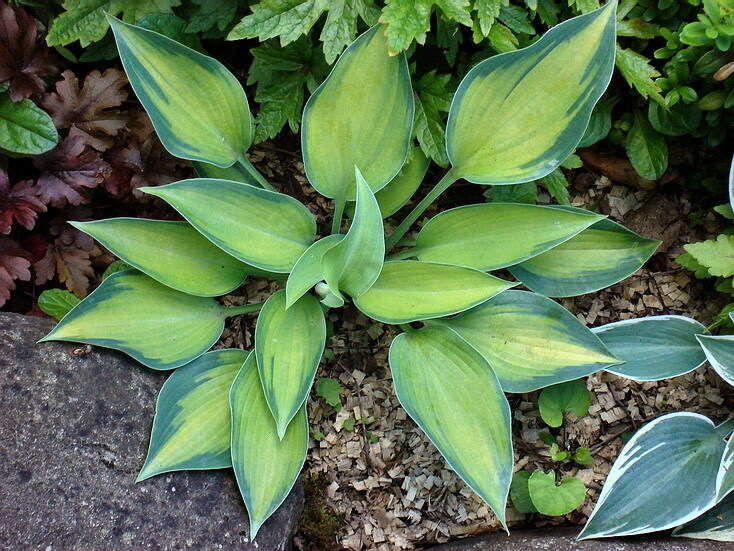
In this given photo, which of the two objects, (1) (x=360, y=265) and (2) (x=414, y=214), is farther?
(2) (x=414, y=214)

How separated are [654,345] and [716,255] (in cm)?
25

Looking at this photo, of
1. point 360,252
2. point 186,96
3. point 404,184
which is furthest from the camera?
point 404,184

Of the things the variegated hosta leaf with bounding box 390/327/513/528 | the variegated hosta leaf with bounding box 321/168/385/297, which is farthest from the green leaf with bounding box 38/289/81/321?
the variegated hosta leaf with bounding box 390/327/513/528

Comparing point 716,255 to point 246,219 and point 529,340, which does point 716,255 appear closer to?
point 529,340

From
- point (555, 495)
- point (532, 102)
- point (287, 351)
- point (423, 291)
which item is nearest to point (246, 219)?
point (287, 351)

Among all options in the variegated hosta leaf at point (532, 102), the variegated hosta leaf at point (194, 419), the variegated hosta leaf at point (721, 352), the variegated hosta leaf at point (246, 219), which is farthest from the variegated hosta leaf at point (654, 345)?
the variegated hosta leaf at point (194, 419)

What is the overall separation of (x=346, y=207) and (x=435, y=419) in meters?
0.55

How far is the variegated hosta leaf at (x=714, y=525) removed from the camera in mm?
1442

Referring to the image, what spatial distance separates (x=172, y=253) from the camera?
1404 mm

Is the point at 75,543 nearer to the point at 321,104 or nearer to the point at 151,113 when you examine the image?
the point at 151,113

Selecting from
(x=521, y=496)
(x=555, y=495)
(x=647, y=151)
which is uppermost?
(x=647, y=151)

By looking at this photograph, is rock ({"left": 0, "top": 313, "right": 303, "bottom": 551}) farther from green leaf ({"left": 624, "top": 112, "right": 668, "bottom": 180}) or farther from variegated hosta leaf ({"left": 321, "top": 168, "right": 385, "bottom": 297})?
green leaf ({"left": 624, "top": 112, "right": 668, "bottom": 180})

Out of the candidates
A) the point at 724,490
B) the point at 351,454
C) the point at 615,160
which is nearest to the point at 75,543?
the point at 351,454

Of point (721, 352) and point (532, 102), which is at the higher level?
point (532, 102)
